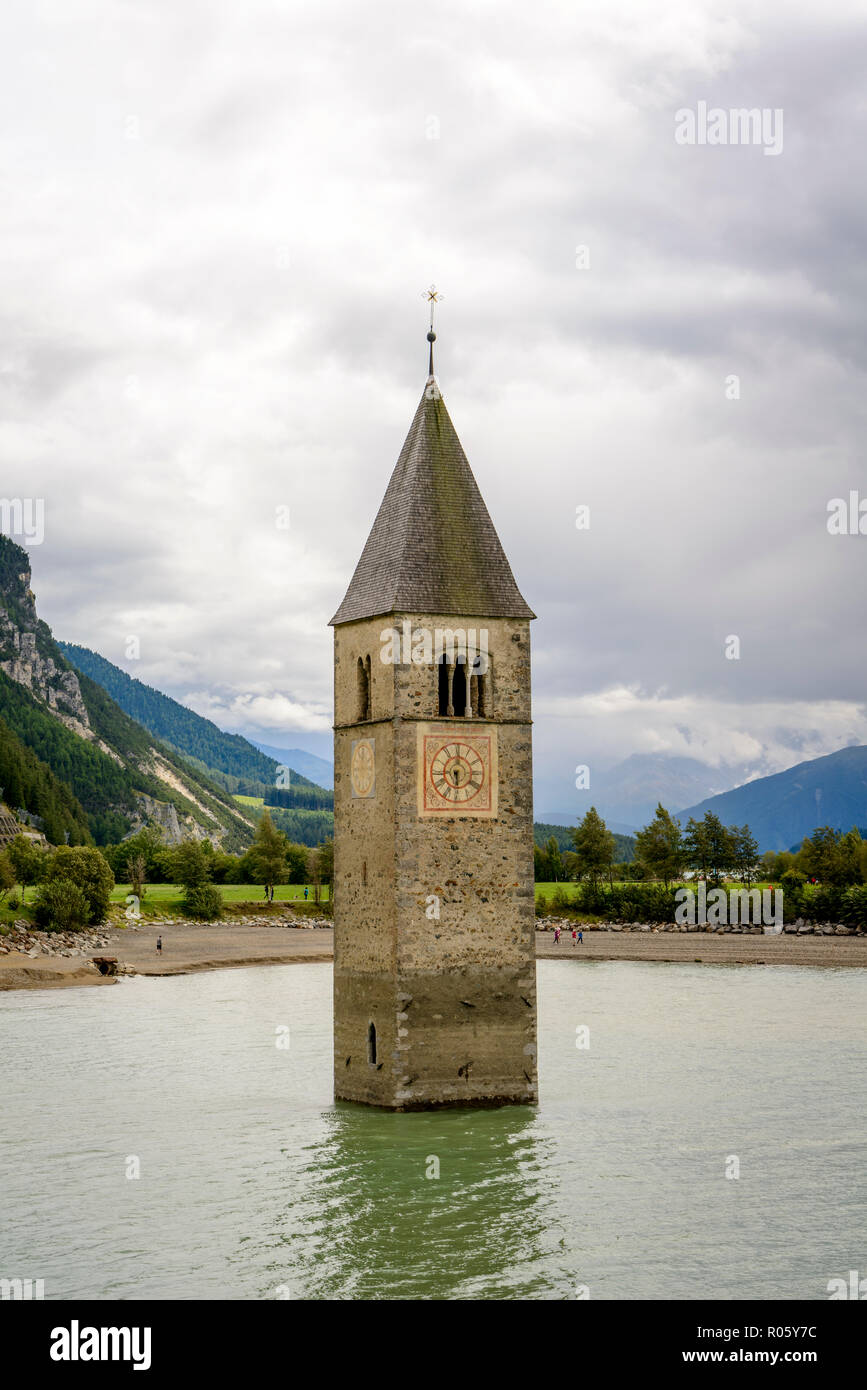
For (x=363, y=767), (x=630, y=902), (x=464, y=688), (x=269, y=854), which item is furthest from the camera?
(x=269, y=854)

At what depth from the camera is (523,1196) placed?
2886 centimetres

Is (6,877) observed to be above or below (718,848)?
below

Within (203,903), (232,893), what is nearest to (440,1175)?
(203,903)

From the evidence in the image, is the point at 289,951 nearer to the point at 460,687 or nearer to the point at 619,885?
the point at 619,885

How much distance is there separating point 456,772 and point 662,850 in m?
95.5

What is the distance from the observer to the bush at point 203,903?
4692 inches

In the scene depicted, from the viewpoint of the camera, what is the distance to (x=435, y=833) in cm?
3472

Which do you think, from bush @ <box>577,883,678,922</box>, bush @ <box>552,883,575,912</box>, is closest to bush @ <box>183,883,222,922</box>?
bush @ <box>552,883,575,912</box>

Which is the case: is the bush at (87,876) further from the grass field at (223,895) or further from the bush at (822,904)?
the bush at (822,904)

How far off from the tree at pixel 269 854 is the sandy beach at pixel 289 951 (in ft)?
66.0

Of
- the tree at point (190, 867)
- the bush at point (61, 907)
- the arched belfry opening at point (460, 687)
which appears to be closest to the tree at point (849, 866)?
the tree at point (190, 867)

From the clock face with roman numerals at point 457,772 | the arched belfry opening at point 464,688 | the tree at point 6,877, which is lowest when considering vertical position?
the tree at point 6,877
